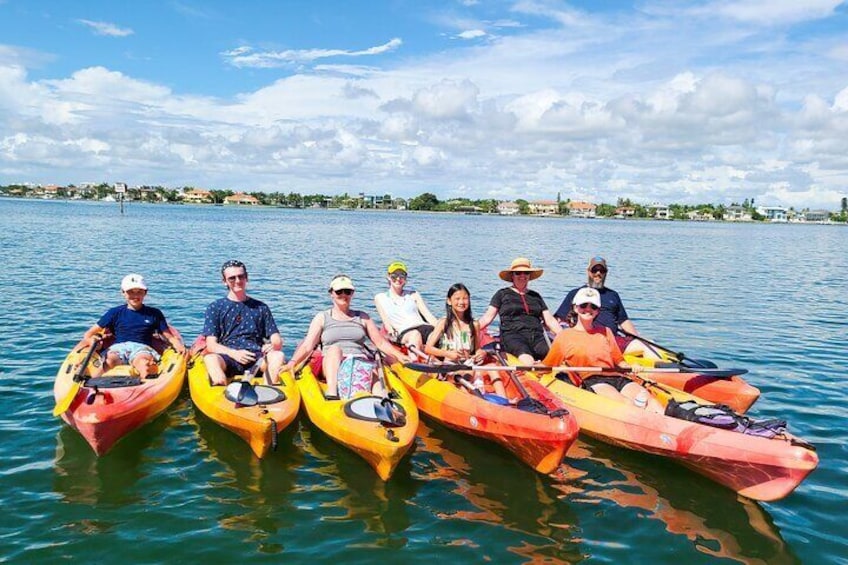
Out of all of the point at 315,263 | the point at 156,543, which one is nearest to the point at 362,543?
the point at 156,543

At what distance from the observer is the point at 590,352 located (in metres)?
8.42

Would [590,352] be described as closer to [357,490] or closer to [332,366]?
[332,366]

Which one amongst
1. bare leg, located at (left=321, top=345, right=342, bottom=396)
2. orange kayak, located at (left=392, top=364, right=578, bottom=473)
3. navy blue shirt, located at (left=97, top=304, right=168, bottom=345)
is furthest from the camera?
navy blue shirt, located at (left=97, top=304, right=168, bottom=345)

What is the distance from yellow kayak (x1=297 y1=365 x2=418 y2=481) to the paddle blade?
8.19 feet

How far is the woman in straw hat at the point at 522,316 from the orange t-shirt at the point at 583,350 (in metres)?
1.37

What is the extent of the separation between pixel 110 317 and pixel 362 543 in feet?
17.1

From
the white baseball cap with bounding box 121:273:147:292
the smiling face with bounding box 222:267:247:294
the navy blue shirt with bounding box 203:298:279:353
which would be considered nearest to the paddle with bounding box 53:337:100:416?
the white baseball cap with bounding box 121:273:147:292

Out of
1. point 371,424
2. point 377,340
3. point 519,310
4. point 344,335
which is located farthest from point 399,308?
point 371,424

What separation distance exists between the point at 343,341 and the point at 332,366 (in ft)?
1.47

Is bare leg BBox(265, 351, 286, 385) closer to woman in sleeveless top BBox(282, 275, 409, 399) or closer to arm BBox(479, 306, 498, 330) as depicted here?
woman in sleeveless top BBox(282, 275, 409, 399)

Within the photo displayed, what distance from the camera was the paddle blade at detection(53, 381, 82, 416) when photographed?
728 cm

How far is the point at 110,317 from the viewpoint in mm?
9164

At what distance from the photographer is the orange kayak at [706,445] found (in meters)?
6.33

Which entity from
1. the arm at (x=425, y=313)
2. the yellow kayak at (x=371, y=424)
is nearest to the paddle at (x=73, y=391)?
the yellow kayak at (x=371, y=424)
